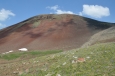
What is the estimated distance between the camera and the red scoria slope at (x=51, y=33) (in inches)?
1480

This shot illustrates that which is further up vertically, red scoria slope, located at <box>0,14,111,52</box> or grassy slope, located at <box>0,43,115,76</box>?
red scoria slope, located at <box>0,14,111,52</box>

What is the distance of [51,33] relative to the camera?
4325cm

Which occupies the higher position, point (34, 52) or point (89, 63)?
point (34, 52)

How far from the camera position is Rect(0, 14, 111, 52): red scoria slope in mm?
37594

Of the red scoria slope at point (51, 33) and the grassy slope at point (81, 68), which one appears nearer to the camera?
the grassy slope at point (81, 68)

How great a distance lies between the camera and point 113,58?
15.4 metres

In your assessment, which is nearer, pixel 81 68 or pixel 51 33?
pixel 81 68

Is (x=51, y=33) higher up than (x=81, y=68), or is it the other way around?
(x=51, y=33)

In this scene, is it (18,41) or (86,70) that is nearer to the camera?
(86,70)

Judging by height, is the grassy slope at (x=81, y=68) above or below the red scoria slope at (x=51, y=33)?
below

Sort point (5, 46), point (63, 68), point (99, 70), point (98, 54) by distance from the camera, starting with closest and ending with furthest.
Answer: point (99, 70)
point (63, 68)
point (98, 54)
point (5, 46)

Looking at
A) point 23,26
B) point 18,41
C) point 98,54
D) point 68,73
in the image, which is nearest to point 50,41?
point 18,41

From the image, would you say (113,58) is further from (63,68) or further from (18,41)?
(18,41)

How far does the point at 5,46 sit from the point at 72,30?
15418 mm
